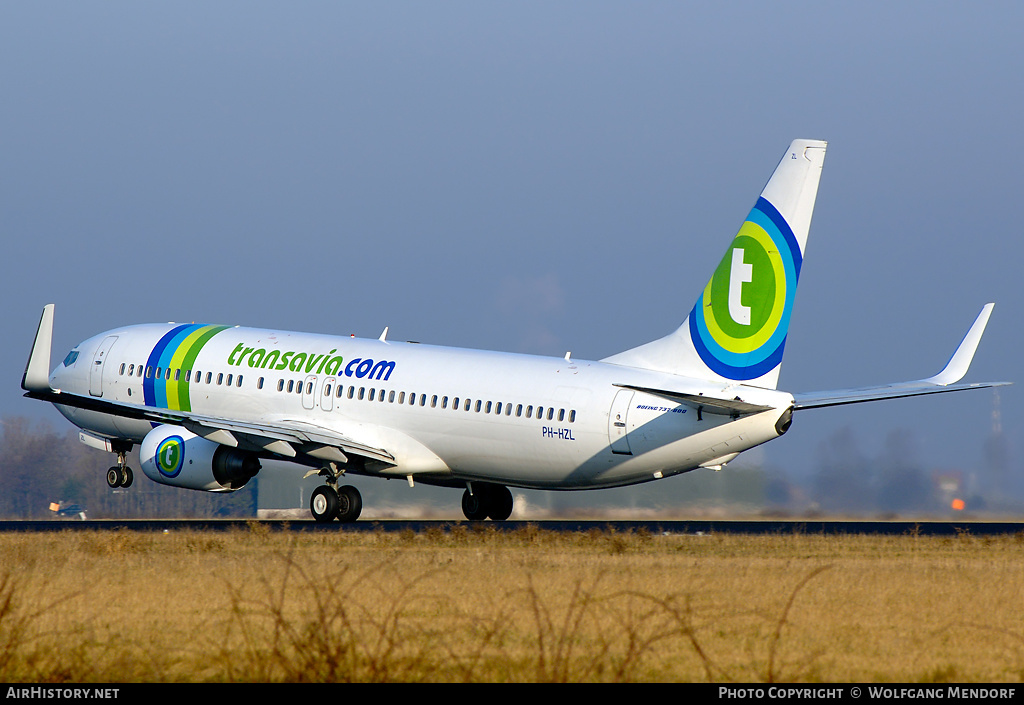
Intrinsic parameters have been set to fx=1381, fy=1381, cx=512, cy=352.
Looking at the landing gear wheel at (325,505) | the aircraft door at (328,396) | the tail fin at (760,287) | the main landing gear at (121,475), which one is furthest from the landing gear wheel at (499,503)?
the main landing gear at (121,475)

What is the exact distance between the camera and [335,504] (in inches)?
1518

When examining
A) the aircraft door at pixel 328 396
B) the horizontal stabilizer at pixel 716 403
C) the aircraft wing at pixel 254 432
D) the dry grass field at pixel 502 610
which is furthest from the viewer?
the aircraft door at pixel 328 396

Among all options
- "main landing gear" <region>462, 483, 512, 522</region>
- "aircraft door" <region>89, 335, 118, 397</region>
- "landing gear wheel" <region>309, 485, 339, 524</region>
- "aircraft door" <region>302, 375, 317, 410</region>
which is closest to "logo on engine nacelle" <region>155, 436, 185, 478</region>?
"aircraft door" <region>302, 375, 317, 410</region>

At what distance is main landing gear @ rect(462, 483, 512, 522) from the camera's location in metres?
40.9

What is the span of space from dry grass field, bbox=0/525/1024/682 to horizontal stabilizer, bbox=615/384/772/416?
309 cm

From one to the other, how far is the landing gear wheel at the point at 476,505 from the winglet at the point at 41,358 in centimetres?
1257

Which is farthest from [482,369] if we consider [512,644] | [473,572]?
[512,644]

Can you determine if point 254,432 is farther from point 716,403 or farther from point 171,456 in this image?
point 716,403

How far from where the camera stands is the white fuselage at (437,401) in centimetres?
3338

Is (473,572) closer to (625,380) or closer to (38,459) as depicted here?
(625,380)

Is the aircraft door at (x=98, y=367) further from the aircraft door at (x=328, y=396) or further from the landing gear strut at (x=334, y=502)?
the landing gear strut at (x=334, y=502)

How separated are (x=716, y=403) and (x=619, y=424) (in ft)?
11.0
